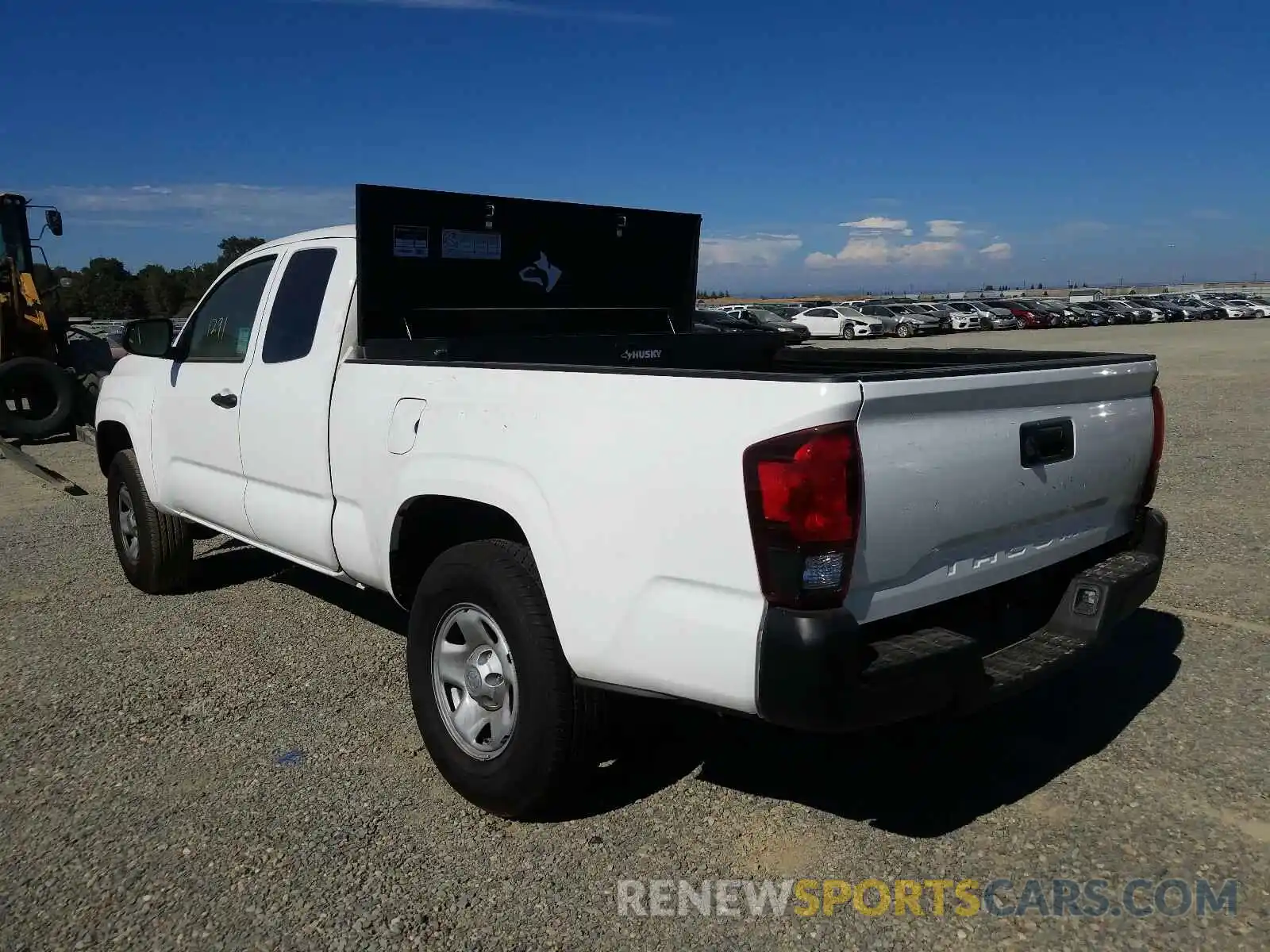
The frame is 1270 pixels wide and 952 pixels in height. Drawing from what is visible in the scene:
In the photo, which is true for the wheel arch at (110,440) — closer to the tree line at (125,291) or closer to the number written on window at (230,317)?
the number written on window at (230,317)

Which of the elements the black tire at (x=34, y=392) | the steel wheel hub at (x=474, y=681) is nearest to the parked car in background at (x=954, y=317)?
the black tire at (x=34, y=392)

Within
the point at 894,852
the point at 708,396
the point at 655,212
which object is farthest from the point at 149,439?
the point at 894,852

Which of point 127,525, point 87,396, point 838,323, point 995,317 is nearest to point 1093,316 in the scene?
point 995,317

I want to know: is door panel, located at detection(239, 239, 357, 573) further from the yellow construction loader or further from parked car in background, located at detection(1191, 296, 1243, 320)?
parked car in background, located at detection(1191, 296, 1243, 320)

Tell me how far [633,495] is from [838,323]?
4384cm

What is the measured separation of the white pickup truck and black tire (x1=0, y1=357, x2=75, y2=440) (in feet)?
34.9

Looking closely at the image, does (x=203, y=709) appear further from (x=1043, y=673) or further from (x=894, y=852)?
(x=1043, y=673)

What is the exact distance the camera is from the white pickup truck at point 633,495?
8.39 feet

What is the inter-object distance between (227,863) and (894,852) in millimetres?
2048

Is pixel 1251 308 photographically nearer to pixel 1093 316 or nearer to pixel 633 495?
pixel 1093 316

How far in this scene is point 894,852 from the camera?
10.2 ft

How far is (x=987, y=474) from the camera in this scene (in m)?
2.86

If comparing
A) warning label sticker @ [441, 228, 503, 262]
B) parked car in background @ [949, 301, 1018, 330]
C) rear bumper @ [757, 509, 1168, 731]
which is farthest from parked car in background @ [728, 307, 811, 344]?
rear bumper @ [757, 509, 1168, 731]

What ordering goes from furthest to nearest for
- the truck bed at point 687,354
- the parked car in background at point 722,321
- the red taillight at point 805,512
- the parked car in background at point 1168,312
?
the parked car in background at point 1168,312 → the parked car in background at point 722,321 → the truck bed at point 687,354 → the red taillight at point 805,512
